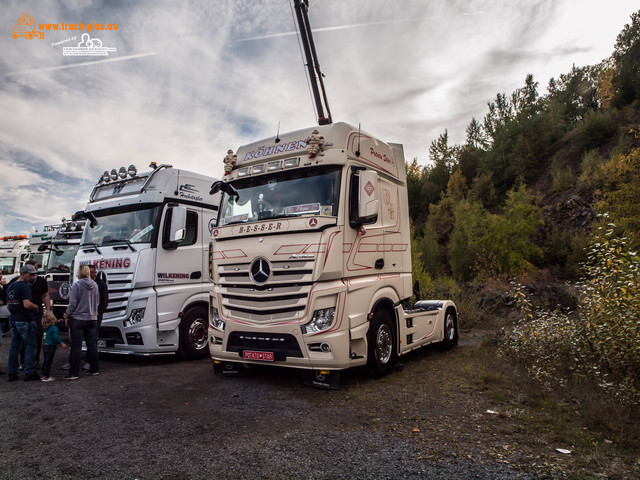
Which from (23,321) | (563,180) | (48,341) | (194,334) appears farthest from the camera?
(563,180)

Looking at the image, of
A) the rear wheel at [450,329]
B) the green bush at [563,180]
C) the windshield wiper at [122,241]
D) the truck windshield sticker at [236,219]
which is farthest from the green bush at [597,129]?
the windshield wiper at [122,241]

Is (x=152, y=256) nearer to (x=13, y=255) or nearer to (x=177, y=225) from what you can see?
(x=177, y=225)

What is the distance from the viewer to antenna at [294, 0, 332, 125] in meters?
13.8

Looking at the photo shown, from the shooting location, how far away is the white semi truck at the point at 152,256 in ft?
25.9

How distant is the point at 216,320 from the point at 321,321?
71.0 inches

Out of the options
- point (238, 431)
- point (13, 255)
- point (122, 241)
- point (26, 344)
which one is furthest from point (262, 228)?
point (13, 255)

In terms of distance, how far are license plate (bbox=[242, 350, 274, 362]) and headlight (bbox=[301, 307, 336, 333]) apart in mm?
620

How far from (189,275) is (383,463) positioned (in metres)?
5.96

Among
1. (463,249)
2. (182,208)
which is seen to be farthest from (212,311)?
(463,249)

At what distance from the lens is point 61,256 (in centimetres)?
1270

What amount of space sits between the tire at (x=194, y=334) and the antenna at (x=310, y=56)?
7455 mm

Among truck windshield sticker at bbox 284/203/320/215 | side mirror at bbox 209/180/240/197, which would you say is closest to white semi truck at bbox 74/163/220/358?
side mirror at bbox 209/180/240/197

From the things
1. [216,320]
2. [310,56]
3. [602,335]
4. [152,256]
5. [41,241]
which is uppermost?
[310,56]

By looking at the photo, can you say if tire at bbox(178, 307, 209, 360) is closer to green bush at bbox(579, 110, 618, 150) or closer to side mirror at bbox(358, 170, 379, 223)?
side mirror at bbox(358, 170, 379, 223)
